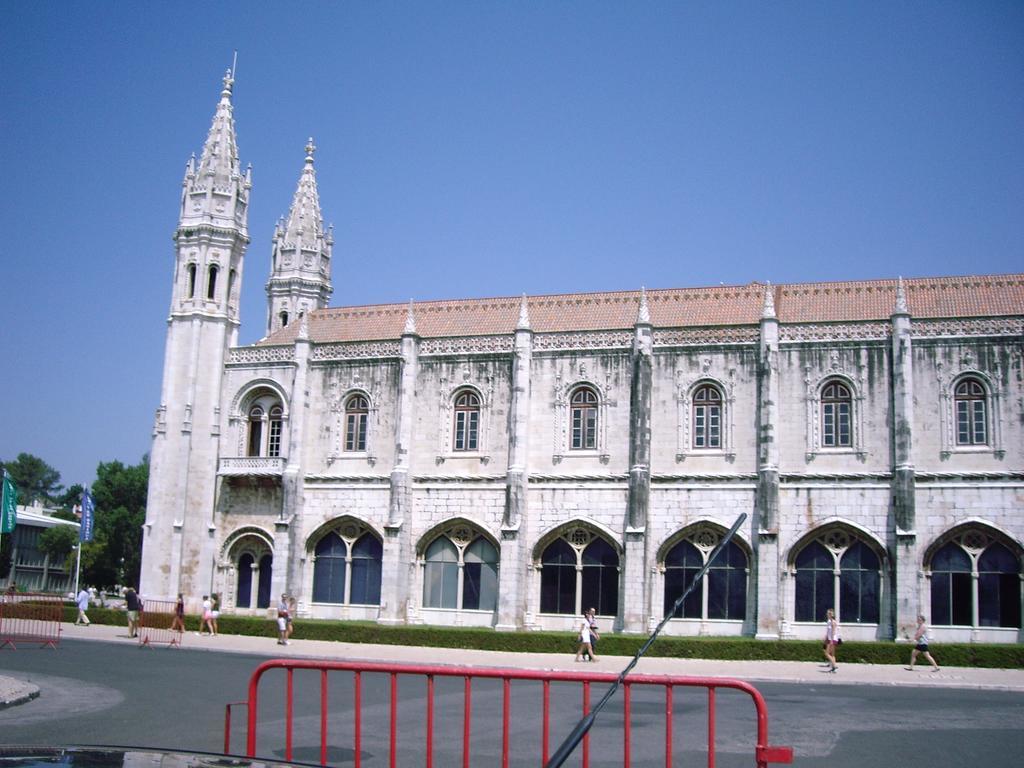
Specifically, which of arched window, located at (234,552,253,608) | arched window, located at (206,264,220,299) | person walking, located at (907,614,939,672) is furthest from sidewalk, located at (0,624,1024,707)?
arched window, located at (206,264,220,299)

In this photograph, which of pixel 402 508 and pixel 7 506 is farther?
pixel 402 508

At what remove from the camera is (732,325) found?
122ft

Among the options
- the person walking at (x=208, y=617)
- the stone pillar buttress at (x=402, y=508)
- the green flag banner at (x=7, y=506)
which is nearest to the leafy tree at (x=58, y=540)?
the person walking at (x=208, y=617)

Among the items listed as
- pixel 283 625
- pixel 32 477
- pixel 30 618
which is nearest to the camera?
pixel 283 625

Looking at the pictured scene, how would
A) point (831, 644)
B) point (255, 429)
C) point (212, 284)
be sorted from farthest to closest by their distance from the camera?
1. point (212, 284)
2. point (255, 429)
3. point (831, 644)

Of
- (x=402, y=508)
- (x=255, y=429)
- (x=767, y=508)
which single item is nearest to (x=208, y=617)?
(x=402, y=508)

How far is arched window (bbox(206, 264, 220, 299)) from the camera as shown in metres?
44.7

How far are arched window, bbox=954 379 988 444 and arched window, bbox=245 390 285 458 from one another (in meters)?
24.2

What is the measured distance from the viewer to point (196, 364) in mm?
43406

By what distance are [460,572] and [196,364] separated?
13.7 meters

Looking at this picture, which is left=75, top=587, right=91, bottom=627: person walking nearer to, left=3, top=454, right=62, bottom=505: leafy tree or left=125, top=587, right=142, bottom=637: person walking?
left=125, top=587, right=142, bottom=637: person walking

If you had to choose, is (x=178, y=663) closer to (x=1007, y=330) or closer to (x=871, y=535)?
(x=871, y=535)

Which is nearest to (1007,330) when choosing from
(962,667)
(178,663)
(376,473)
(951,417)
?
(951,417)

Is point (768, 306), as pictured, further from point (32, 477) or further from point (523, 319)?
point (32, 477)
